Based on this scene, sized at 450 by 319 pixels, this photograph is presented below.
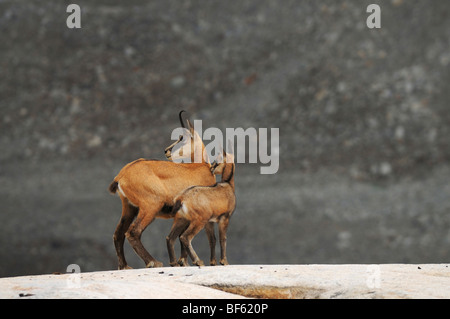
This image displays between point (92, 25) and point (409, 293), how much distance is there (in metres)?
21.4

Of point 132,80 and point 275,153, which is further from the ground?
point 132,80

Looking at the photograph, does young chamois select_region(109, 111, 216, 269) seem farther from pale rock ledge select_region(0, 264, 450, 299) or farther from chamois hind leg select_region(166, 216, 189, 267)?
pale rock ledge select_region(0, 264, 450, 299)

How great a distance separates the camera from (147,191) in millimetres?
8562

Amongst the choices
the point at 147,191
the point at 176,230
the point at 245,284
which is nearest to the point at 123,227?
the point at 147,191

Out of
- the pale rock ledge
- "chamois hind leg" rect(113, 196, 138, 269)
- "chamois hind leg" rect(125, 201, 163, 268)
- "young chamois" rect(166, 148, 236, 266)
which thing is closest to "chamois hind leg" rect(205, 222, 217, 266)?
"young chamois" rect(166, 148, 236, 266)

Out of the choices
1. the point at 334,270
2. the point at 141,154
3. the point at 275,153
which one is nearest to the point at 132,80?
the point at 141,154

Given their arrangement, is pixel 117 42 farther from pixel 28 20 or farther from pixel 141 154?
pixel 141 154

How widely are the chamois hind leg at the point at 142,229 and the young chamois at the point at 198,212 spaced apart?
0.69ft

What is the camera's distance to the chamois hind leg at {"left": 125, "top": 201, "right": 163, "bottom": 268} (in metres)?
8.41

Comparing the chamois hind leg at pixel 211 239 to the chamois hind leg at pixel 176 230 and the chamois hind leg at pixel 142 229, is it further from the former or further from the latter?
the chamois hind leg at pixel 142 229

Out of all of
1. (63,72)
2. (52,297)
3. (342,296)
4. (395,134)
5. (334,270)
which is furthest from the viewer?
(63,72)

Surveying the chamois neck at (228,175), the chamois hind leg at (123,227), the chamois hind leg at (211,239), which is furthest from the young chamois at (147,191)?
→ the chamois hind leg at (211,239)

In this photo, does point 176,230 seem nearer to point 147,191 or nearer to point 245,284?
point 147,191

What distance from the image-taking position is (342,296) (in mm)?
6023
